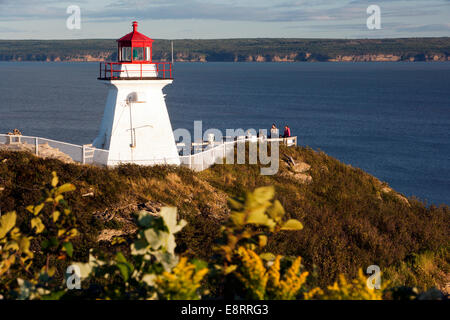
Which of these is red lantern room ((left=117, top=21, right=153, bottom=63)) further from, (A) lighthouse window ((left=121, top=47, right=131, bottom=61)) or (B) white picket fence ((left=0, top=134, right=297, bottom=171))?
(B) white picket fence ((left=0, top=134, right=297, bottom=171))

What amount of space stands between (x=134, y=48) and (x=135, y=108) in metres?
2.32

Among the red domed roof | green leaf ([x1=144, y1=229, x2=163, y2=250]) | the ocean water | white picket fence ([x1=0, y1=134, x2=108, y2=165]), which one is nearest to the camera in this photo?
green leaf ([x1=144, y1=229, x2=163, y2=250])

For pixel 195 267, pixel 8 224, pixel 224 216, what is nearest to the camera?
pixel 195 267

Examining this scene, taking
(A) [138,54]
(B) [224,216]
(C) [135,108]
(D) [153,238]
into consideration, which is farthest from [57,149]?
(D) [153,238]

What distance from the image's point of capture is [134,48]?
20.2m

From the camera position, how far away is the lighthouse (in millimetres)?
20094

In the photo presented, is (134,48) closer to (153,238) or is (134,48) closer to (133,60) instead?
(133,60)

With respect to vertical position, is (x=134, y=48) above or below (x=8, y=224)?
above

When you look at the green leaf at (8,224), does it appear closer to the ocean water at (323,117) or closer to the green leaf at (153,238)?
the green leaf at (153,238)

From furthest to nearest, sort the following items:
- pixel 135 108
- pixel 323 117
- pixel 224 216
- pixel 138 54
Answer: pixel 323 117 < pixel 135 108 < pixel 138 54 < pixel 224 216

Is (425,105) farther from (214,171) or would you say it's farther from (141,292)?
(141,292)

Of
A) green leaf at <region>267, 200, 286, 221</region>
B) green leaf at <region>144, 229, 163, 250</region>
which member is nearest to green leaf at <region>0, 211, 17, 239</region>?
green leaf at <region>144, 229, 163, 250</region>
